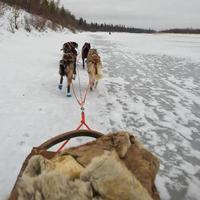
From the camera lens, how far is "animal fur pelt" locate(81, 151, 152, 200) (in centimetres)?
159

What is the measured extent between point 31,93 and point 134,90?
249 centimetres

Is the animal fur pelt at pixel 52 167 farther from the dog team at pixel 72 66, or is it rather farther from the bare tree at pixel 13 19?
the bare tree at pixel 13 19

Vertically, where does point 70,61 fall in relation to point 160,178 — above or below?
above

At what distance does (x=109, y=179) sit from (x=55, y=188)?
27 centimetres

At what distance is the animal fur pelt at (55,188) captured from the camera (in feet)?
5.22

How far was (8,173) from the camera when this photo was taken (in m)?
3.44

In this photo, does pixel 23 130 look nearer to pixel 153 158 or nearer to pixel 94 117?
pixel 94 117

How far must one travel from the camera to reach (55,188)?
162 cm

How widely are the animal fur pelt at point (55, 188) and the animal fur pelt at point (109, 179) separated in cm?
5

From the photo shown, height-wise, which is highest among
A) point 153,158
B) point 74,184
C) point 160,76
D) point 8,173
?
point 74,184

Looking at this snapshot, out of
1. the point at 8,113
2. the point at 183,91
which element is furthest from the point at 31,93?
the point at 183,91

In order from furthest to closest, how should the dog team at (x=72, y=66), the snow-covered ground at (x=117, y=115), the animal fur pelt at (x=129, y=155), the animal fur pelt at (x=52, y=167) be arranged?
1. the dog team at (x=72, y=66)
2. the snow-covered ground at (x=117, y=115)
3. the animal fur pelt at (x=129, y=155)
4. the animal fur pelt at (x=52, y=167)

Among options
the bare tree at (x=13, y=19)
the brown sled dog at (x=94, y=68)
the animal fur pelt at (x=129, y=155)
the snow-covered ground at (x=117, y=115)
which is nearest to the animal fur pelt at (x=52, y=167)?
the animal fur pelt at (x=129, y=155)

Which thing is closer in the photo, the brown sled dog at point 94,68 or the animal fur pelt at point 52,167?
the animal fur pelt at point 52,167
